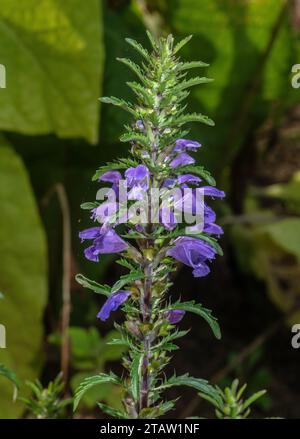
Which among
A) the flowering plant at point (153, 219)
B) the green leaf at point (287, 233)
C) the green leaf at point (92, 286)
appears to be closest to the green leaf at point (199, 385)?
the flowering plant at point (153, 219)

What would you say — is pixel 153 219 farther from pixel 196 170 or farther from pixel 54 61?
pixel 54 61

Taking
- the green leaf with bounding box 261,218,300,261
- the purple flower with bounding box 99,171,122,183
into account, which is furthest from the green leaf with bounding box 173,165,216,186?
the green leaf with bounding box 261,218,300,261

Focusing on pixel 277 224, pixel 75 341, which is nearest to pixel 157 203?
pixel 75 341

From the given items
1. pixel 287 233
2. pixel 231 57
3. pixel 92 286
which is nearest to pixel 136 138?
pixel 92 286

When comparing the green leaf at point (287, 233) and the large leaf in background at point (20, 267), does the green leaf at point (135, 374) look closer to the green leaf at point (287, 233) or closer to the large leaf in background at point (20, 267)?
the large leaf in background at point (20, 267)

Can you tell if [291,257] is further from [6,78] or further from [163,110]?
[163,110]

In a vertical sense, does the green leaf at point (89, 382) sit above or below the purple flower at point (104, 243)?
below

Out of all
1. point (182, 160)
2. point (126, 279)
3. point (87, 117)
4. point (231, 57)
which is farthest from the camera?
point (231, 57)
